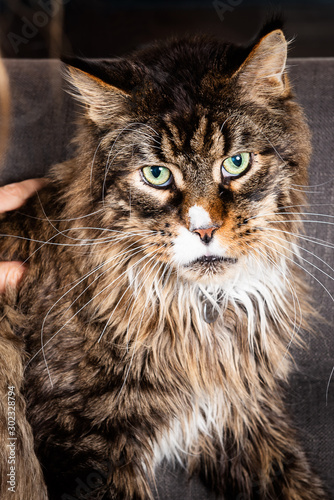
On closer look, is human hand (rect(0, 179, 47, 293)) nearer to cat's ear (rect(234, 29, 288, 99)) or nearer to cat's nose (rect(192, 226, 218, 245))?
cat's nose (rect(192, 226, 218, 245))

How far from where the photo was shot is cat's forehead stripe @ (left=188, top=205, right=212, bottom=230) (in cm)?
115

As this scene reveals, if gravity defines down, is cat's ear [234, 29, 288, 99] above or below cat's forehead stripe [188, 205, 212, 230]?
above

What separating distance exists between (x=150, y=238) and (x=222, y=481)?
2.53 feet

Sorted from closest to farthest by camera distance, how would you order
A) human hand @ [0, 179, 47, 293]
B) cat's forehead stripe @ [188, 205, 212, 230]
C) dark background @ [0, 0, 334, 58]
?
cat's forehead stripe @ [188, 205, 212, 230], human hand @ [0, 179, 47, 293], dark background @ [0, 0, 334, 58]

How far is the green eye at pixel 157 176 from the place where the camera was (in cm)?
122

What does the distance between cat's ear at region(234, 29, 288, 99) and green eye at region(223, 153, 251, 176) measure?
0.50 feet

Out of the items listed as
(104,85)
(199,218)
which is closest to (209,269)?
(199,218)

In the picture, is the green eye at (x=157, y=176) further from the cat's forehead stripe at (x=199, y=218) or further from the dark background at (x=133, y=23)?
the dark background at (x=133, y=23)

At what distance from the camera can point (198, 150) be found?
1.19 m

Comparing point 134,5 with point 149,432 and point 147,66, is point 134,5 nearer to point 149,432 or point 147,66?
point 147,66

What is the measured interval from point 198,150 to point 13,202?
0.62 metres

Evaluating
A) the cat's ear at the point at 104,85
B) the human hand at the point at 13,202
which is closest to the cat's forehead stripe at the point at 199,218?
the cat's ear at the point at 104,85

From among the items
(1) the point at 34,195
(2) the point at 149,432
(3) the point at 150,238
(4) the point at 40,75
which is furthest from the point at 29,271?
(4) the point at 40,75

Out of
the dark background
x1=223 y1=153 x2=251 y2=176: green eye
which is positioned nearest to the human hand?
x1=223 y1=153 x2=251 y2=176: green eye
